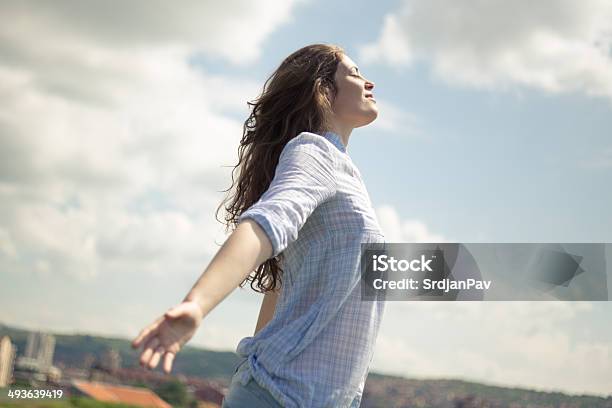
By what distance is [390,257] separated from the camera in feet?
5.17

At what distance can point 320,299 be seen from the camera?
1.46 m

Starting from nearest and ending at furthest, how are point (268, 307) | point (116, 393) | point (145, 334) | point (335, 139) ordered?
point (145, 334) → point (335, 139) → point (268, 307) → point (116, 393)

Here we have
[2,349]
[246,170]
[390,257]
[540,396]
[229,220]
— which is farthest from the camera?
[2,349]

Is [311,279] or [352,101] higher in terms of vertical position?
[352,101]

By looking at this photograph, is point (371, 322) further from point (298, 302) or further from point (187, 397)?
point (187, 397)

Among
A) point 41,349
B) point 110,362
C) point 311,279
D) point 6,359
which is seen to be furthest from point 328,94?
point 41,349

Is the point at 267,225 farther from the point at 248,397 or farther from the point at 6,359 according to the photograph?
the point at 6,359

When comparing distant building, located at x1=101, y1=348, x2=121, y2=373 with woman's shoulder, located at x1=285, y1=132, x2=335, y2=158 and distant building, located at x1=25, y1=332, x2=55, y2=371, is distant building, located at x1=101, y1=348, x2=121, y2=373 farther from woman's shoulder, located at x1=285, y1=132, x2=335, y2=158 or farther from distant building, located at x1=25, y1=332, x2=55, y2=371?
woman's shoulder, located at x1=285, y1=132, x2=335, y2=158

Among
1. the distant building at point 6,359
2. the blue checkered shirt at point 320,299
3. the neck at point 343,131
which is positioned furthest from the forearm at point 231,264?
the distant building at point 6,359

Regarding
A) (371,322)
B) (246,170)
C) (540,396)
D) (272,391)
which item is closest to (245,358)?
(272,391)

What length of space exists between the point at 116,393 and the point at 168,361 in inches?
876

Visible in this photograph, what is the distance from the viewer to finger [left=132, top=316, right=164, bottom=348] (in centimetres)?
91

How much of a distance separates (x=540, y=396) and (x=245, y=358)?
16.4 metres

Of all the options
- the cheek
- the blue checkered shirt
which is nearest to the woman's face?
the cheek
